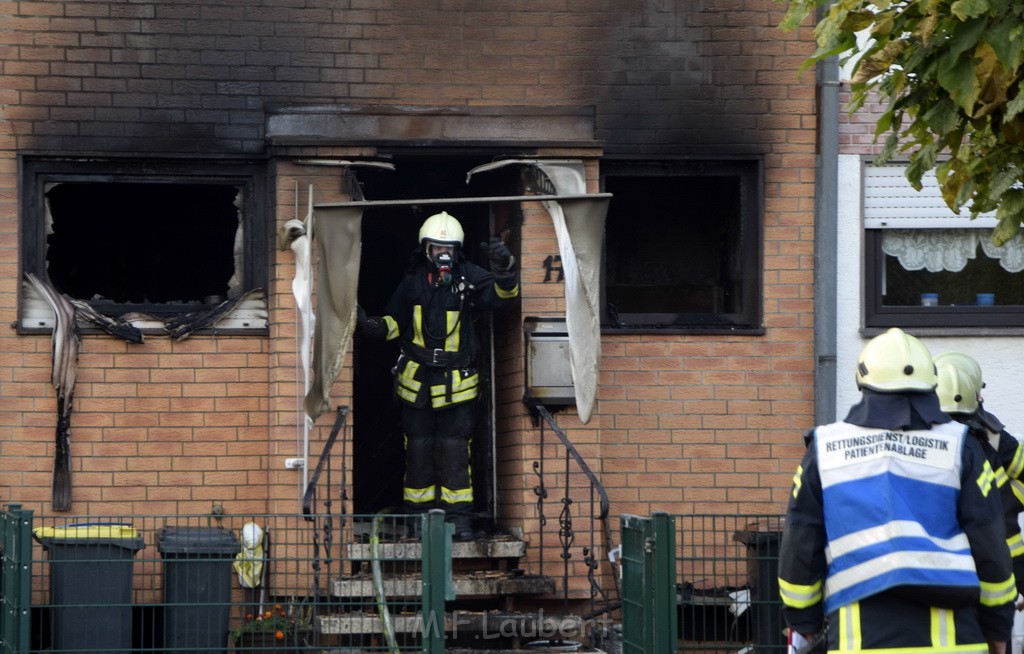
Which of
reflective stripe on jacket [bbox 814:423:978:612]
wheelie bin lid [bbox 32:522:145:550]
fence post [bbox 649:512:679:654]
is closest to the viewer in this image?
reflective stripe on jacket [bbox 814:423:978:612]

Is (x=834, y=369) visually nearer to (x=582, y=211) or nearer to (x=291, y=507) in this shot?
(x=582, y=211)

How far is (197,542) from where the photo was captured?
858cm

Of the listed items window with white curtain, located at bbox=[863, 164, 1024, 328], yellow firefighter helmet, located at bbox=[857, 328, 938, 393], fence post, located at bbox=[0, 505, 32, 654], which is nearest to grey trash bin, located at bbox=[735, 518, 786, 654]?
yellow firefighter helmet, located at bbox=[857, 328, 938, 393]

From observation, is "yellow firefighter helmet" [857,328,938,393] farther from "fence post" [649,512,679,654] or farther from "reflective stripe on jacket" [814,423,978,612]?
"fence post" [649,512,679,654]

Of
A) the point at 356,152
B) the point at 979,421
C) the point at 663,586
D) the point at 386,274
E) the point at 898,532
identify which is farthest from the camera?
the point at 386,274

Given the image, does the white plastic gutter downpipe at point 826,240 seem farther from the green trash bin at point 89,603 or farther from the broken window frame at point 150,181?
the green trash bin at point 89,603

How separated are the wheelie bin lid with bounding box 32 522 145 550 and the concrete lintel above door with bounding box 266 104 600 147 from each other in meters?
2.59

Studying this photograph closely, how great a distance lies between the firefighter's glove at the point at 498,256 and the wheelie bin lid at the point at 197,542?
225cm

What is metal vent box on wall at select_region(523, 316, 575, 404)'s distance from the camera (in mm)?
10125

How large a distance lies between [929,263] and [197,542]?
5.26m

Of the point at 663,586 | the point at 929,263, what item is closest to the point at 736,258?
the point at 929,263

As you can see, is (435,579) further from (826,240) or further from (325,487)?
(826,240)

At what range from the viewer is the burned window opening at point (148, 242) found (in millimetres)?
10297

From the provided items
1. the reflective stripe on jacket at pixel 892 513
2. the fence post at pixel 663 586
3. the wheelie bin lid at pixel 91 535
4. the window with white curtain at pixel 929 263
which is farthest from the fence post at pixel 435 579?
the window with white curtain at pixel 929 263
